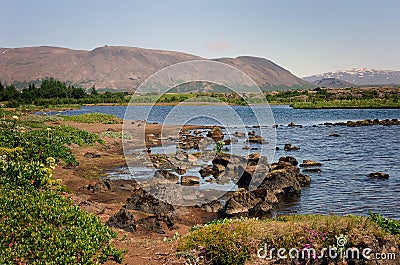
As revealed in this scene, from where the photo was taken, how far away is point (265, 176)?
1021 inches

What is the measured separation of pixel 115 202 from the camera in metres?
20.6

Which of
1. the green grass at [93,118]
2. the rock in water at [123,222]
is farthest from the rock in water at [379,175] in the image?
the green grass at [93,118]

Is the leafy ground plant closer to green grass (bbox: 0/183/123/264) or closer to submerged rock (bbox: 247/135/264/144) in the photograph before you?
green grass (bbox: 0/183/123/264)

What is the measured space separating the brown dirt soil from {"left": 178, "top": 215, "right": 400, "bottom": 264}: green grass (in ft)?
2.04

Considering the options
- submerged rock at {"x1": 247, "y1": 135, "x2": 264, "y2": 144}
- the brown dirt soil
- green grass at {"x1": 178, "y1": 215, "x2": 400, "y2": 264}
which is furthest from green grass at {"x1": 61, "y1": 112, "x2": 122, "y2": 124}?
green grass at {"x1": 178, "y1": 215, "x2": 400, "y2": 264}

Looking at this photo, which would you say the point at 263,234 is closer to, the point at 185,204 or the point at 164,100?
the point at 185,204

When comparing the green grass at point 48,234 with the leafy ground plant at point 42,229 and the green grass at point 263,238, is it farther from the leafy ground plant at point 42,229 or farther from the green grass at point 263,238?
the green grass at point 263,238

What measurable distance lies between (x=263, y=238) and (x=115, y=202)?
12.4 metres

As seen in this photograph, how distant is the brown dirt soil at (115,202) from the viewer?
10.2 m

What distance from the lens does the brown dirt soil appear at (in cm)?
1022

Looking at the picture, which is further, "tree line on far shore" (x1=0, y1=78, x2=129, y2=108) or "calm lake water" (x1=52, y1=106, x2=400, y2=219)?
"tree line on far shore" (x1=0, y1=78, x2=129, y2=108)

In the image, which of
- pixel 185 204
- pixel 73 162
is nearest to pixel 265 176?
pixel 185 204

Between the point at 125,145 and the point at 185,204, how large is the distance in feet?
79.5

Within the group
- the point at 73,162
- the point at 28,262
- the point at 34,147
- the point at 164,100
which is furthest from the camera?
the point at 164,100
